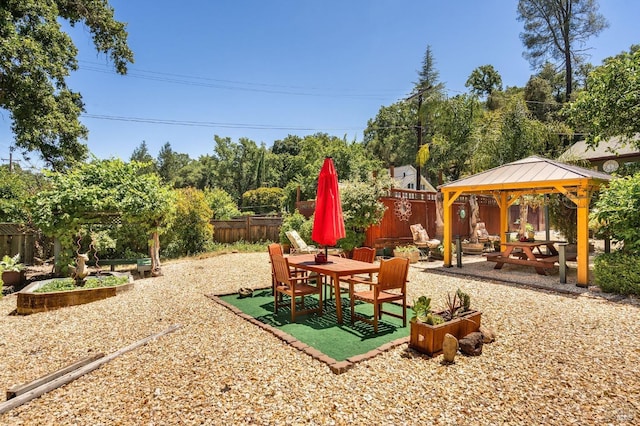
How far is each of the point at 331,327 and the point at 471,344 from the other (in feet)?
5.66

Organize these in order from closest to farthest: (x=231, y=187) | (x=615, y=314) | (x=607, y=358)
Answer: (x=607, y=358) < (x=615, y=314) < (x=231, y=187)

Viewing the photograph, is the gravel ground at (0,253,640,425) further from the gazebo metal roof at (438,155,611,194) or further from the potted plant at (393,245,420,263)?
the potted plant at (393,245,420,263)

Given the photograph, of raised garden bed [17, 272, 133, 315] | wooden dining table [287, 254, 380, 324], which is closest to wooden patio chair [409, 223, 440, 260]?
wooden dining table [287, 254, 380, 324]

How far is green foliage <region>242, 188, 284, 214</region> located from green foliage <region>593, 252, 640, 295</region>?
25.0 m

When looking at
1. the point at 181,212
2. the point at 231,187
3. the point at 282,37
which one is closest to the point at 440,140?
the point at 282,37

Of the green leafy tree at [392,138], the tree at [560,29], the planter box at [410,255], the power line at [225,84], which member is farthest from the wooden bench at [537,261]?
the green leafy tree at [392,138]

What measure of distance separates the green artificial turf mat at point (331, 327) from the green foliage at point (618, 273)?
415 centimetres

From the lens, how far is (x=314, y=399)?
2.75m

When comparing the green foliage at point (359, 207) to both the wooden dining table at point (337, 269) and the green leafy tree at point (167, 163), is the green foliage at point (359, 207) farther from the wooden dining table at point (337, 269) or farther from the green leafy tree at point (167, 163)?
the green leafy tree at point (167, 163)

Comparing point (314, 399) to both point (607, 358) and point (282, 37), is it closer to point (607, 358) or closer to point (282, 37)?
point (607, 358)

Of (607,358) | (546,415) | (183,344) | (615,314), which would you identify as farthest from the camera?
(615,314)

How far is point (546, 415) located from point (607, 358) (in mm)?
1645

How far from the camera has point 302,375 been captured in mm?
3137

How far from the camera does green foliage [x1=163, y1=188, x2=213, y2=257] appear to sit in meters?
11.8
